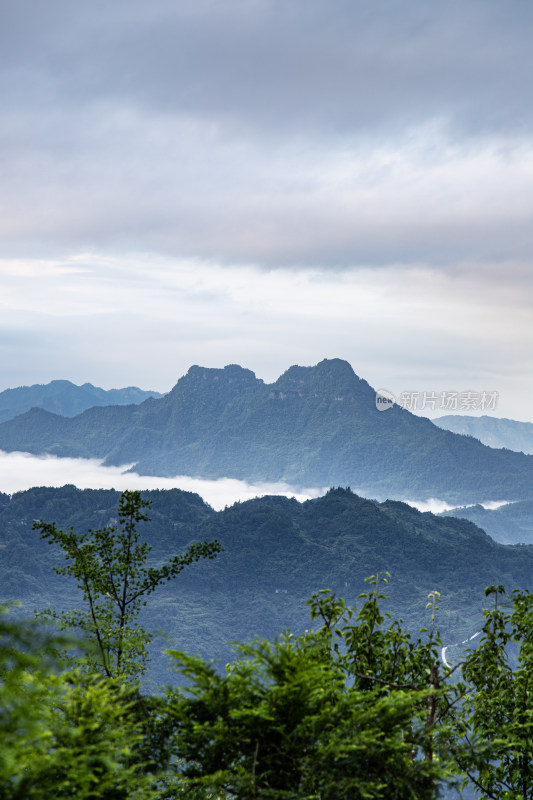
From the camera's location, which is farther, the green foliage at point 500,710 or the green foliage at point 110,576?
the green foliage at point 110,576

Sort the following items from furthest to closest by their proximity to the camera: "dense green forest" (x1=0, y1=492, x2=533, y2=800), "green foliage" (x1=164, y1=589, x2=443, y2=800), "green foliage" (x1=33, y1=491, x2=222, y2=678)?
1. "green foliage" (x1=33, y1=491, x2=222, y2=678)
2. "green foliage" (x1=164, y1=589, x2=443, y2=800)
3. "dense green forest" (x1=0, y1=492, x2=533, y2=800)

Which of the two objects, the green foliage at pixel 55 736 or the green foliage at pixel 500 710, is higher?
the green foliage at pixel 55 736

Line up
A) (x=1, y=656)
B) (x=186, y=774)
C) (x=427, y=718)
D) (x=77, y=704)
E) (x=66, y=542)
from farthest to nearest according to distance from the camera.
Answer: (x=66, y=542)
(x=427, y=718)
(x=186, y=774)
(x=77, y=704)
(x=1, y=656)

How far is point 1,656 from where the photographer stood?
677 cm

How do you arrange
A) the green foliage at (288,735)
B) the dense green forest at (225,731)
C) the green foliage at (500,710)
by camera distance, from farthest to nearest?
1. the green foliage at (500,710)
2. the green foliage at (288,735)
3. the dense green forest at (225,731)

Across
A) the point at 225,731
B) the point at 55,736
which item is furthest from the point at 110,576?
the point at 55,736

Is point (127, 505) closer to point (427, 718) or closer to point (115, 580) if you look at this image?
point (115, 580)

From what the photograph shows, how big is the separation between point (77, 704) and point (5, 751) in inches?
78.2

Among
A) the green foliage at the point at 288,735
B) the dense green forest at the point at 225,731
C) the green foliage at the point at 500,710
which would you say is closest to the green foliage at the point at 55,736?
the dense green forest at the point at 225,731

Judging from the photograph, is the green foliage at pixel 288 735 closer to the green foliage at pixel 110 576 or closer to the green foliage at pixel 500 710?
the green foliage at pixel 500 710

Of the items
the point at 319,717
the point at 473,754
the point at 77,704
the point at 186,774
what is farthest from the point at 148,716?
the point at 473,754

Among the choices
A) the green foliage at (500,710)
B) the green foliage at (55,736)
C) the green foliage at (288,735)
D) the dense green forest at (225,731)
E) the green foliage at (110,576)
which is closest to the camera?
the green foliage at (55,736)

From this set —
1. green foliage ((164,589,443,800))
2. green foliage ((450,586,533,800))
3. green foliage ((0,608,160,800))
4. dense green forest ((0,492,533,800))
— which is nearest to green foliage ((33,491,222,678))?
green foliage ((450,586,533,800))

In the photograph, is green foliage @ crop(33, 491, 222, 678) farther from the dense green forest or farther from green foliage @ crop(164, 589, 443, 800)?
green foliage @ crop(164, 589, 443, 800)
